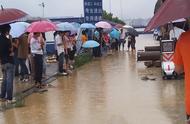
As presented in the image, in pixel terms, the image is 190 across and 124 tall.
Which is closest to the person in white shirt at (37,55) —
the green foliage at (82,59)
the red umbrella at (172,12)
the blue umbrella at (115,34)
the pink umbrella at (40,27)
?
the pink umbrella at (40,27)

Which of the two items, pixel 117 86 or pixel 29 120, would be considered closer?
pixel 29 120

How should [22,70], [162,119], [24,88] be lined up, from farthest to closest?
[22,70] → [24,88] → [162,119]

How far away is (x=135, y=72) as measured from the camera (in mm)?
17062

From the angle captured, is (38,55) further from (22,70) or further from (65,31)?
(65,31)

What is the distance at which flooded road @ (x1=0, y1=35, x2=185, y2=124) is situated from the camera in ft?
29.1

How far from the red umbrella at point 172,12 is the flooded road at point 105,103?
12.9ft

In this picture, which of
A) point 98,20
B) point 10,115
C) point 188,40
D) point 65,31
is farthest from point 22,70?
point 98,20

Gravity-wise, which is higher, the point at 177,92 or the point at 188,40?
the point at 188,40

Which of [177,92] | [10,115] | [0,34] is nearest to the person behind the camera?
[10,115]

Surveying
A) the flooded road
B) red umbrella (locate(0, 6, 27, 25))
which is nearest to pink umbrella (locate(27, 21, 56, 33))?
the flooded road

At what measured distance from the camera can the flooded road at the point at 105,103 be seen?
8875mm

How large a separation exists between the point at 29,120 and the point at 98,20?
2046cm

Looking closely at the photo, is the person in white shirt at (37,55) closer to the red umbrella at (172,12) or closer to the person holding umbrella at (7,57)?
the person holding umbrella at (7,57)

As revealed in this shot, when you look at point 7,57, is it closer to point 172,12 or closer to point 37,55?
point 37,55
